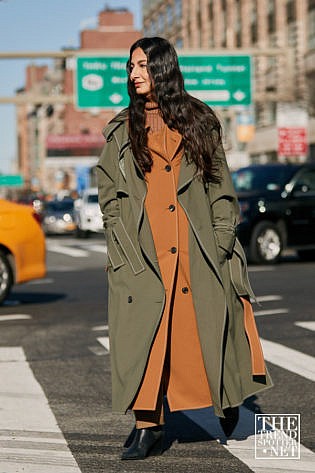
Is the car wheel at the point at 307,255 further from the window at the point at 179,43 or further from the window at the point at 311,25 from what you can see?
the window at the point at 179,43

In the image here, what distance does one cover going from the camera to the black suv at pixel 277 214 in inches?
790

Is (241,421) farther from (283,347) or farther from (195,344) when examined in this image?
(283,347)

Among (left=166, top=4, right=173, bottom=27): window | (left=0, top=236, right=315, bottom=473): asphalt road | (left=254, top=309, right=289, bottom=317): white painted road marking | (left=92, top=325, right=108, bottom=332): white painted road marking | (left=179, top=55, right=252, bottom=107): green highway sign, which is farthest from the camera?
(left=166, top=4, right=173, bottom=27): window

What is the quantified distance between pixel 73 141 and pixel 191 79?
257ft

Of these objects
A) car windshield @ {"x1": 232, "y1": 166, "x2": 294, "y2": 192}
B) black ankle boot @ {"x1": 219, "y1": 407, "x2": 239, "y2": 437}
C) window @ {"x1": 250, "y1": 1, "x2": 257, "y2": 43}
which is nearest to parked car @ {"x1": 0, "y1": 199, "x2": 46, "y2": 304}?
car windshield @ {"x1": 232, "y1": 166, "x2": 294, "y2": 192}

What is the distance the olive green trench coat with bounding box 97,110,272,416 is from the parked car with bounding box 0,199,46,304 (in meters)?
7.84

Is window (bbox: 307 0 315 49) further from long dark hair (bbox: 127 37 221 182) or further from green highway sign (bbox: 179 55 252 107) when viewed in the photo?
long dark hair (bbox: 127 37 221 182)

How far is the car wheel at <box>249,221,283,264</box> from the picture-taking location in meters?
20.1

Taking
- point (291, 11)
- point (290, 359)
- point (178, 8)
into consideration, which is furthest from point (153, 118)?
point (178, 8)

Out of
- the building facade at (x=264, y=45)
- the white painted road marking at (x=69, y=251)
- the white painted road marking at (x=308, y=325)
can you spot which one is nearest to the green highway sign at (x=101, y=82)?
the building facade at (x=264, y=45)

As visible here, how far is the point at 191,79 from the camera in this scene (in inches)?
1396

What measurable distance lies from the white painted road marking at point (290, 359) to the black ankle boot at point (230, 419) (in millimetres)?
2330

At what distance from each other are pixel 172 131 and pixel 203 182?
272 mm

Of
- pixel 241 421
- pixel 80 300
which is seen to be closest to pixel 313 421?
pixel 241 421
